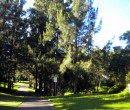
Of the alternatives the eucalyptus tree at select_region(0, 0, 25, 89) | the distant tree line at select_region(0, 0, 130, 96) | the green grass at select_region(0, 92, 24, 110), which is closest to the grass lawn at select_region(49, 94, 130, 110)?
the green grass at select_region(0, 92, 24, 110)

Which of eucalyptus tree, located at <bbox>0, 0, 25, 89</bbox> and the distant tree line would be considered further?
eucalyptus tree, located at <bbox>0, 0, 25, 89</bbox>

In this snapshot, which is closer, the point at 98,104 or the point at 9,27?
the point at 98,104

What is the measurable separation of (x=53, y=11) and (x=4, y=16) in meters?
7.81

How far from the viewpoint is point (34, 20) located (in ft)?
179

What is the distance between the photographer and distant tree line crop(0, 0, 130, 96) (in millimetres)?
47875

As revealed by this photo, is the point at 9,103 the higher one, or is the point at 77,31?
the point at 77,31

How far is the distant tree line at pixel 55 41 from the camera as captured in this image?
47875mm

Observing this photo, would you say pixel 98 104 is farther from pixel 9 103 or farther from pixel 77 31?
pixel 77 31

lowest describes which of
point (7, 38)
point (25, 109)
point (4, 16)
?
point (25, 109)

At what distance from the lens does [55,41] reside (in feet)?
174

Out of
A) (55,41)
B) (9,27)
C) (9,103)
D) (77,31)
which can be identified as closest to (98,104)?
(9,103)

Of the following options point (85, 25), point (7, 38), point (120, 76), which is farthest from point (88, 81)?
point (120, 76)

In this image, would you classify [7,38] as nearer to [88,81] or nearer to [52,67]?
[52,67]

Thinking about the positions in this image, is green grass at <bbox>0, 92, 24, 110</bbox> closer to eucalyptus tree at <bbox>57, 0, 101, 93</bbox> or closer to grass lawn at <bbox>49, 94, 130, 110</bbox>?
grass lawn at <bbox>49, 94, 130, 110</bbox>
